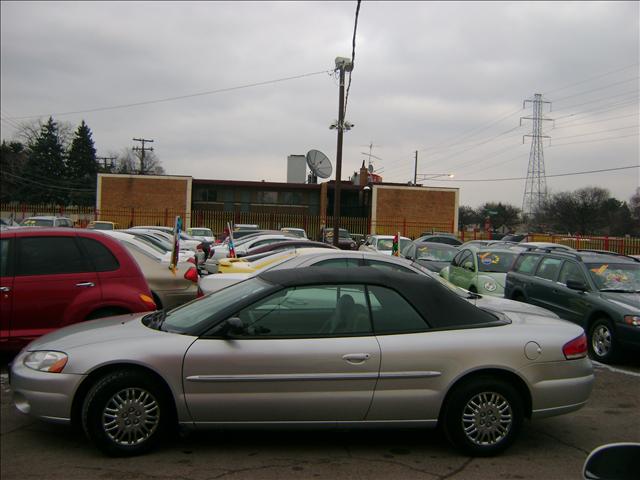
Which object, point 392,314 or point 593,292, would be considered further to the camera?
point 593,292

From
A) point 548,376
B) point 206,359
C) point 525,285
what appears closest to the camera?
point 206,359

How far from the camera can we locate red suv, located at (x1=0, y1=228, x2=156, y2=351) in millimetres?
5941

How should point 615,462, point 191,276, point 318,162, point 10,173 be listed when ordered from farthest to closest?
point 10,173
point 318,162
point 191,276
point 615,462

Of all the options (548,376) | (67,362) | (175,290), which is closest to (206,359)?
(67,362)

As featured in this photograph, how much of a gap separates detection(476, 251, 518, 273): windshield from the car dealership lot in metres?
7.86

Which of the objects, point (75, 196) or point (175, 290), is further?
point (75, 196)

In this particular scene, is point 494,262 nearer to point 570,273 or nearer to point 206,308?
point 570,273

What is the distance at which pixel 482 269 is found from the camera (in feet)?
41.8

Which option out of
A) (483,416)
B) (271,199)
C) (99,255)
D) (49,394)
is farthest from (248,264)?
(271,199)

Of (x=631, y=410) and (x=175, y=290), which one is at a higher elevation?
(x=175, y=290)

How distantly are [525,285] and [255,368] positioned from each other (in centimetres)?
767

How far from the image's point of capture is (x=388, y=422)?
421 centimetres

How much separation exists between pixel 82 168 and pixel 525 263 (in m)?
73.0

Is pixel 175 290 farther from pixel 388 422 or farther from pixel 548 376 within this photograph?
pixel 548 376
